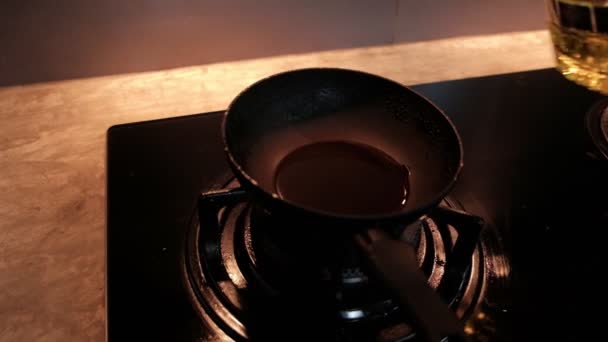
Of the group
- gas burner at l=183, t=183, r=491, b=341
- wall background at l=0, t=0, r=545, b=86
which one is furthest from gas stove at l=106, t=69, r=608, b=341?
wall background at l=0, t=0, r=545, b=86

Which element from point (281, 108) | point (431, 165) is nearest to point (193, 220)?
point (281, 108)

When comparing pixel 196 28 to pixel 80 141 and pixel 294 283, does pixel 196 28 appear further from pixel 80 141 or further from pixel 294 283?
pixel 294 283

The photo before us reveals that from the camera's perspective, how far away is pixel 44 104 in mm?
696

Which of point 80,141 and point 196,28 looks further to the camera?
point 196,28

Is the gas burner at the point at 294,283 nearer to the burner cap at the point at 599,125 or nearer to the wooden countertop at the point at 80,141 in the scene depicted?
Answer: the wooden countertop at the point at 80,141

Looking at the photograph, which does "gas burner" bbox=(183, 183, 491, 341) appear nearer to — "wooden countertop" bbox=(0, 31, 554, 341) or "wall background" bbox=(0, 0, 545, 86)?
"wooden countertop" bbox=(0, 31, 554, 341)

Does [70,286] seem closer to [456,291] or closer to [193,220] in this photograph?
[193,220]

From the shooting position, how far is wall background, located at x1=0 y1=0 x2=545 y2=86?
2.25 feet

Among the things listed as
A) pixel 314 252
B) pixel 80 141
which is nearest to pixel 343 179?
pixel 314 252

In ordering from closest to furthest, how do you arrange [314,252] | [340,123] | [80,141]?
[314,252]
[340,123]
[80,141]

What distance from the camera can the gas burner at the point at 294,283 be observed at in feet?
1.34

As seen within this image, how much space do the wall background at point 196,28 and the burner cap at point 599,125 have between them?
31cm

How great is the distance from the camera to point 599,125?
2.18 feet

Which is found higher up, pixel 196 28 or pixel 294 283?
pixel 196 28
